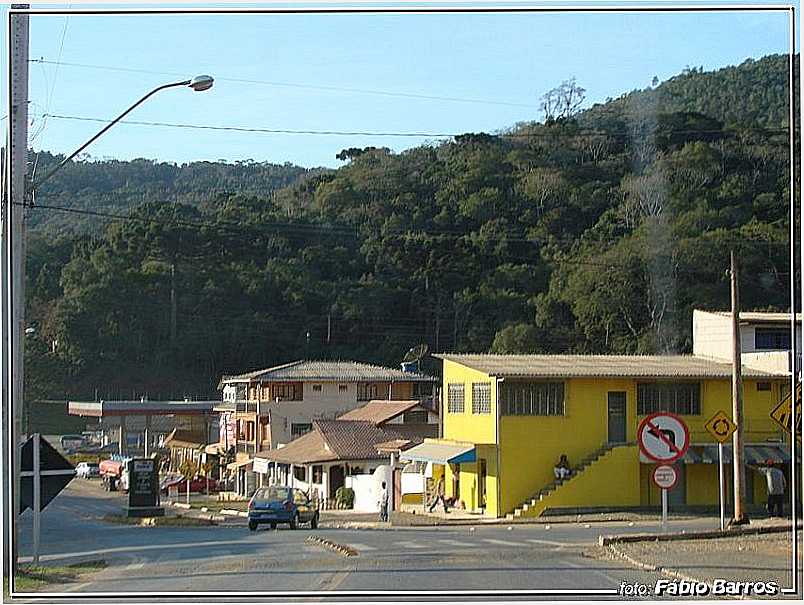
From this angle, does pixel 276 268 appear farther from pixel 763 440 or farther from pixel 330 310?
pixel 763 440

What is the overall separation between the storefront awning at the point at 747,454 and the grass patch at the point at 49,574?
16.6m

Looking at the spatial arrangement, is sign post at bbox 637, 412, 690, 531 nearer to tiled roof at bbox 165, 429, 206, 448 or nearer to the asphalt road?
the asphalt road

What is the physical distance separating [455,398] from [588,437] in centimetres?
391

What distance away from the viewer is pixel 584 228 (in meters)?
46.8

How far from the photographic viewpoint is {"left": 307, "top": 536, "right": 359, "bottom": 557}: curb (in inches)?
593

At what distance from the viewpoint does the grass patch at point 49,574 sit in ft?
36.8

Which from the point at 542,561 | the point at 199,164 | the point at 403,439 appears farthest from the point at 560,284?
the point at 542,561

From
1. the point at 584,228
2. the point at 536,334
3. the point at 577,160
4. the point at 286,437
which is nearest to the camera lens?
the point at 286,437

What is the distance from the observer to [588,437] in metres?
28.3

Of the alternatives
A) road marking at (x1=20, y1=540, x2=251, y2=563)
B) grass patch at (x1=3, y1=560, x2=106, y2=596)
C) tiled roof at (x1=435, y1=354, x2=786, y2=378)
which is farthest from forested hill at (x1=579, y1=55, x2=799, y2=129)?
grass patch at (x1=3, y1=560, x2=106, y2=596)

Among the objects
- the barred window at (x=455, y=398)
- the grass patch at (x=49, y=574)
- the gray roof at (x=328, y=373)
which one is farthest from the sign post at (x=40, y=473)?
the gray roof at (x=328, y=373)

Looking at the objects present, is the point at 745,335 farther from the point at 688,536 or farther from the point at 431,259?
the point at 688,536

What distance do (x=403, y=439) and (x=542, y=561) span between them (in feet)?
78.1

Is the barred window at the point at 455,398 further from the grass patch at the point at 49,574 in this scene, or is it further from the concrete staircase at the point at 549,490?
the grass patch at the point at 49,574
